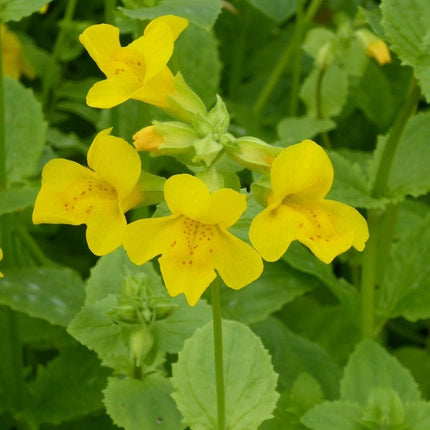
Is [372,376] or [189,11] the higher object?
[189,11]

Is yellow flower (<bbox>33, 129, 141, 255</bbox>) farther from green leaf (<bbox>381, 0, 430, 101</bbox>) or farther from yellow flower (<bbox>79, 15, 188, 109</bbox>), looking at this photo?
green leaf (<bbox>381, 0, 430, 101</bbox>)

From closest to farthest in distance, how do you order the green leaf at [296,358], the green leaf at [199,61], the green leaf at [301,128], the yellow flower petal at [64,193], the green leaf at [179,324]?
the yellow flower petal at [64,193] < the green leaf at [179,324] < the green leaf at [296,358] < the green leaf at [301,128] < the green leaf at [199,61]

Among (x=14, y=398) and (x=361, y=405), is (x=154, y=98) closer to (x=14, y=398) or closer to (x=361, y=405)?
(x=361, y=405)

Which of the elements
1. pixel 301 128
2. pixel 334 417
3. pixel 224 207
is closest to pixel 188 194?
pixel 224 207

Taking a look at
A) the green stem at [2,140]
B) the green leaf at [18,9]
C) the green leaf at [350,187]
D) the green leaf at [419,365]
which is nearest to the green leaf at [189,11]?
the green leaf at [18,9]

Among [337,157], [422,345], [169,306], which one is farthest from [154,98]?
[422,345]

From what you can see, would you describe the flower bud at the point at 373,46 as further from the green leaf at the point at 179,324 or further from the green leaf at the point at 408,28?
the green leaf at the point at 179,324

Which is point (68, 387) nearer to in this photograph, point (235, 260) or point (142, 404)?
point (142, 404)
